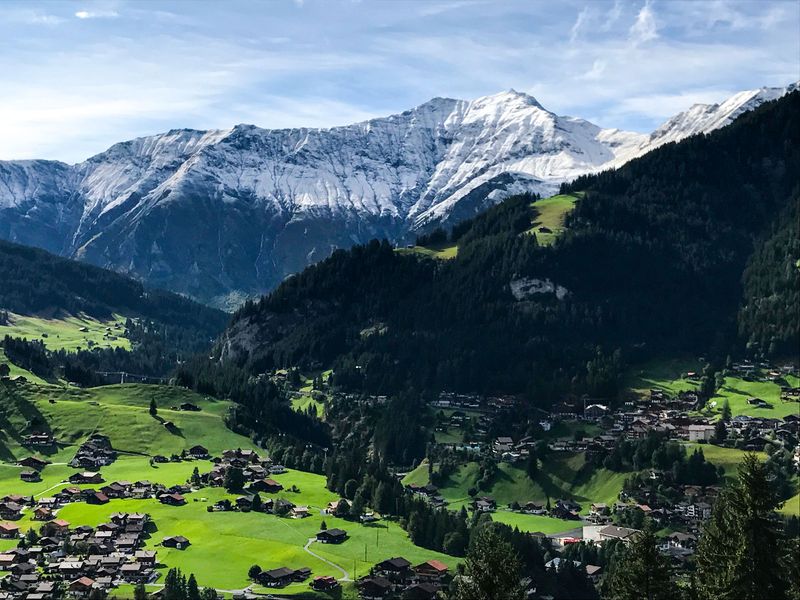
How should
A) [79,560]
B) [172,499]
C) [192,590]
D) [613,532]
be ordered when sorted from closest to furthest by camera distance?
1. [192,590]
2. [79,560]
3. [613,532]
4. [172,499]

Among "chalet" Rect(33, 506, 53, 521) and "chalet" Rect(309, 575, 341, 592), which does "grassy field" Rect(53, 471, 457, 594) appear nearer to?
"chalet" Rect(309, 575, 341, 592)

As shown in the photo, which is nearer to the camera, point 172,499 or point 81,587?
point 81,587

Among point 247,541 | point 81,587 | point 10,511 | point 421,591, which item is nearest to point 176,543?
point 247,541

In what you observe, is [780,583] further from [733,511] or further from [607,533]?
[607,533]

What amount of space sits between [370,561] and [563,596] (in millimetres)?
28955

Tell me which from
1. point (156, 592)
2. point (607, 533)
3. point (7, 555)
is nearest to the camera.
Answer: point (156, 592)

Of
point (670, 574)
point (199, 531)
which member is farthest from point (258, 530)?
point (670, 574)

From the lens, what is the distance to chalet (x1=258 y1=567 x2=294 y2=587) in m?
148

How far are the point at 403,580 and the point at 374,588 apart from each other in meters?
7.31

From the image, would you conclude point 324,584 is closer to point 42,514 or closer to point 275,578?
point 275,578

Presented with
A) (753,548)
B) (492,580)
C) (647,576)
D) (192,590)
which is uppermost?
(753,548)

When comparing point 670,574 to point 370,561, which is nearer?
point 670,574

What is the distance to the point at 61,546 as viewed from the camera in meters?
166

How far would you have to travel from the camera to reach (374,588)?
148 m
